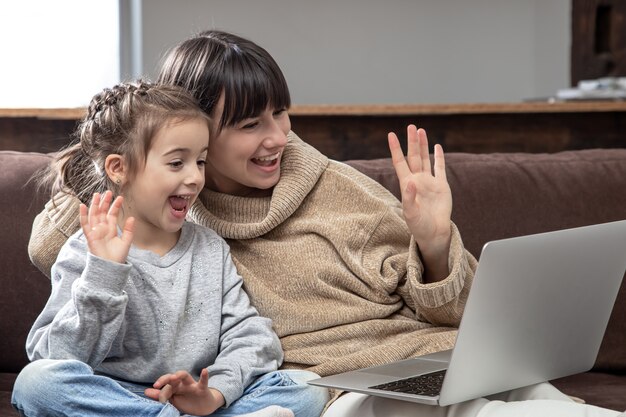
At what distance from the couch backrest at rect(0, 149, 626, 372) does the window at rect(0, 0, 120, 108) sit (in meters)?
2.35

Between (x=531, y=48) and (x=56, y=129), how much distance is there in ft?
11.8

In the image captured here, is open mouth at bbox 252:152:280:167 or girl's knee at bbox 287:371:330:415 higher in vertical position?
open mouth at bbox 252:152:280:167

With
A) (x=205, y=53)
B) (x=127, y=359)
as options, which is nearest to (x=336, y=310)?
(x=127, y=359)

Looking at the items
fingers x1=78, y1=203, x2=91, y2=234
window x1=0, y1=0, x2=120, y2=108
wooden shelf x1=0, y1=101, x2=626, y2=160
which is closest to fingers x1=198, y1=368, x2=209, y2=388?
fingers x1=78, y1=203, x2=91, y2=234

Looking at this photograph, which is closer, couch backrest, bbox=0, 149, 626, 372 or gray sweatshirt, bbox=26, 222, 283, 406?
gray sweatshirt, bbox=26, 222, 283, 406

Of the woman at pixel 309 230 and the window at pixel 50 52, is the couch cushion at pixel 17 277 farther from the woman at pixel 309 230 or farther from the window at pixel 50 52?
the window at pixel 50 52

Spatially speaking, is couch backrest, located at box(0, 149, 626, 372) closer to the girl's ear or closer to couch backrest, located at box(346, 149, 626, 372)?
couch backrest, located at box(346, 149, 626, 372)

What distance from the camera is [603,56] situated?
4.76 meters

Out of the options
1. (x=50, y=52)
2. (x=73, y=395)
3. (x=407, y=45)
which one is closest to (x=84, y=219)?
(x=73, y=395)

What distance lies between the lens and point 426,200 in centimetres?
164

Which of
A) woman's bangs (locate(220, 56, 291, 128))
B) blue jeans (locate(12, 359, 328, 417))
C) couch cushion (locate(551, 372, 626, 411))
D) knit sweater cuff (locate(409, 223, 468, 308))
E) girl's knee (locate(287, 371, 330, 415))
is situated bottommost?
couch cushion (locate(551, 372, 626, 411))

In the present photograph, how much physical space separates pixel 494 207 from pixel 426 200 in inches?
17.2

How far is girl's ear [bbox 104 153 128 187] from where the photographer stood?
5.14ft

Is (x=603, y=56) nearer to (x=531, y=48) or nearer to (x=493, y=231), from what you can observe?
(x=531, y=48)
